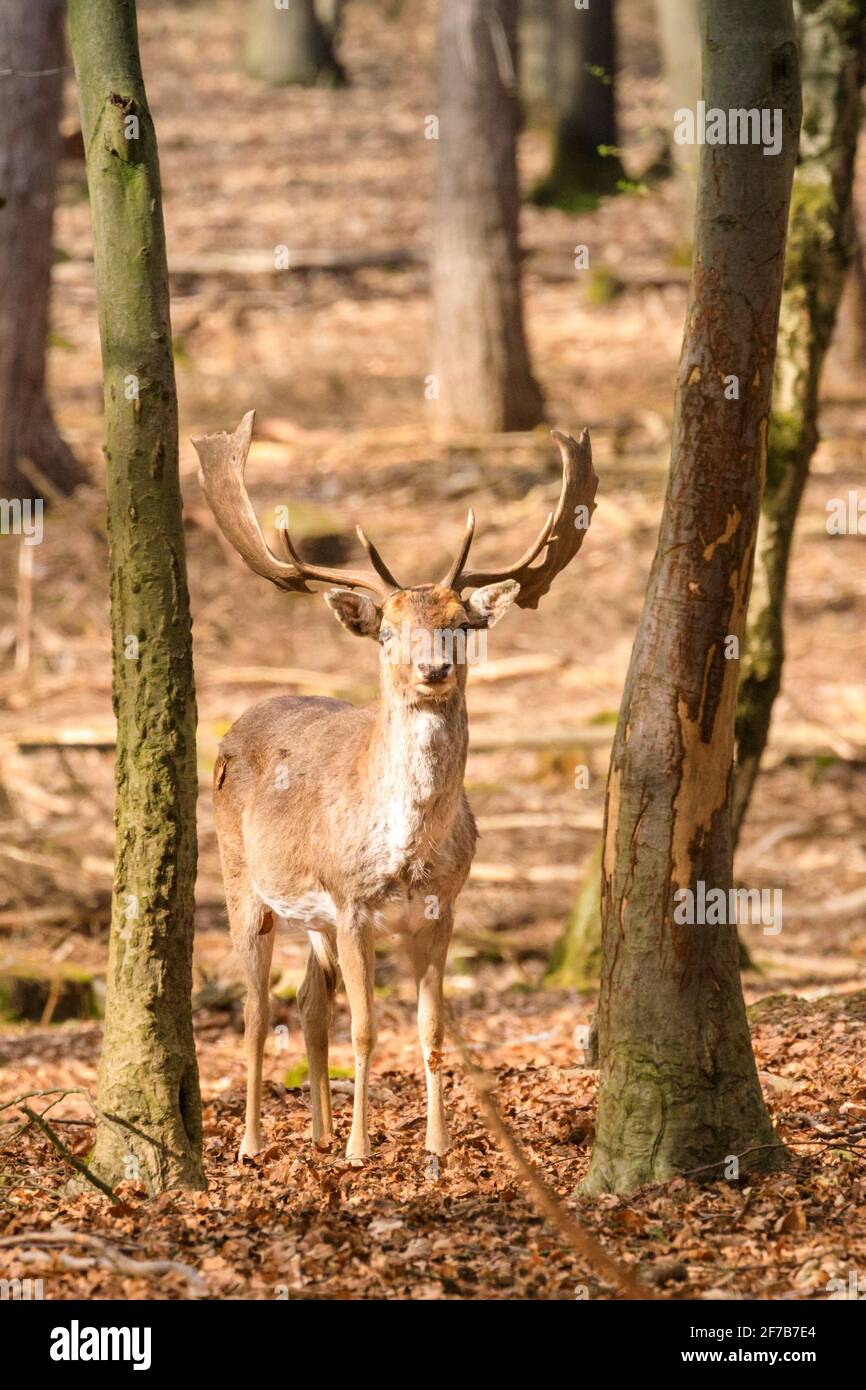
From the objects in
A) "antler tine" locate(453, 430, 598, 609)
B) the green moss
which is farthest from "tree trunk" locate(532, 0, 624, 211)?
"antler tine" locate(453, 430, 598, 609)

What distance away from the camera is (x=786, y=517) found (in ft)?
30.7

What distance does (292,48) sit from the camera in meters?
33.6

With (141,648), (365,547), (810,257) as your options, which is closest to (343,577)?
(365,547)

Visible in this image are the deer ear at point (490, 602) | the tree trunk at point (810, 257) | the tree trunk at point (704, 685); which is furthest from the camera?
the tree trunk at point (810, 257)

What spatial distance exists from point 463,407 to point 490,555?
3.31 metres

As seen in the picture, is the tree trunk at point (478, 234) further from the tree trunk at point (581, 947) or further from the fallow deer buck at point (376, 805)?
the fallow deer buck at point (376, 805)

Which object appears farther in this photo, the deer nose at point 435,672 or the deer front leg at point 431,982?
the deer front leg at point 431,982

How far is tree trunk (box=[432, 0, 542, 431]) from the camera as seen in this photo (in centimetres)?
1836

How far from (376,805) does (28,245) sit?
10680 millimetres

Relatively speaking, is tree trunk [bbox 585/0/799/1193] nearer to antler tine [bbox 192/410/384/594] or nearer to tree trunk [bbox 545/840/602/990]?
antler tine [bbox 192/410/384/594]

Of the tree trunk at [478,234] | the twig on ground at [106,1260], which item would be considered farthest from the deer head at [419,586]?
the tree trunk at [478,234]

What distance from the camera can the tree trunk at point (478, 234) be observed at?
18.4 meters

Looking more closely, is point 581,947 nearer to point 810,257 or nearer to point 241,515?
point 810,257
